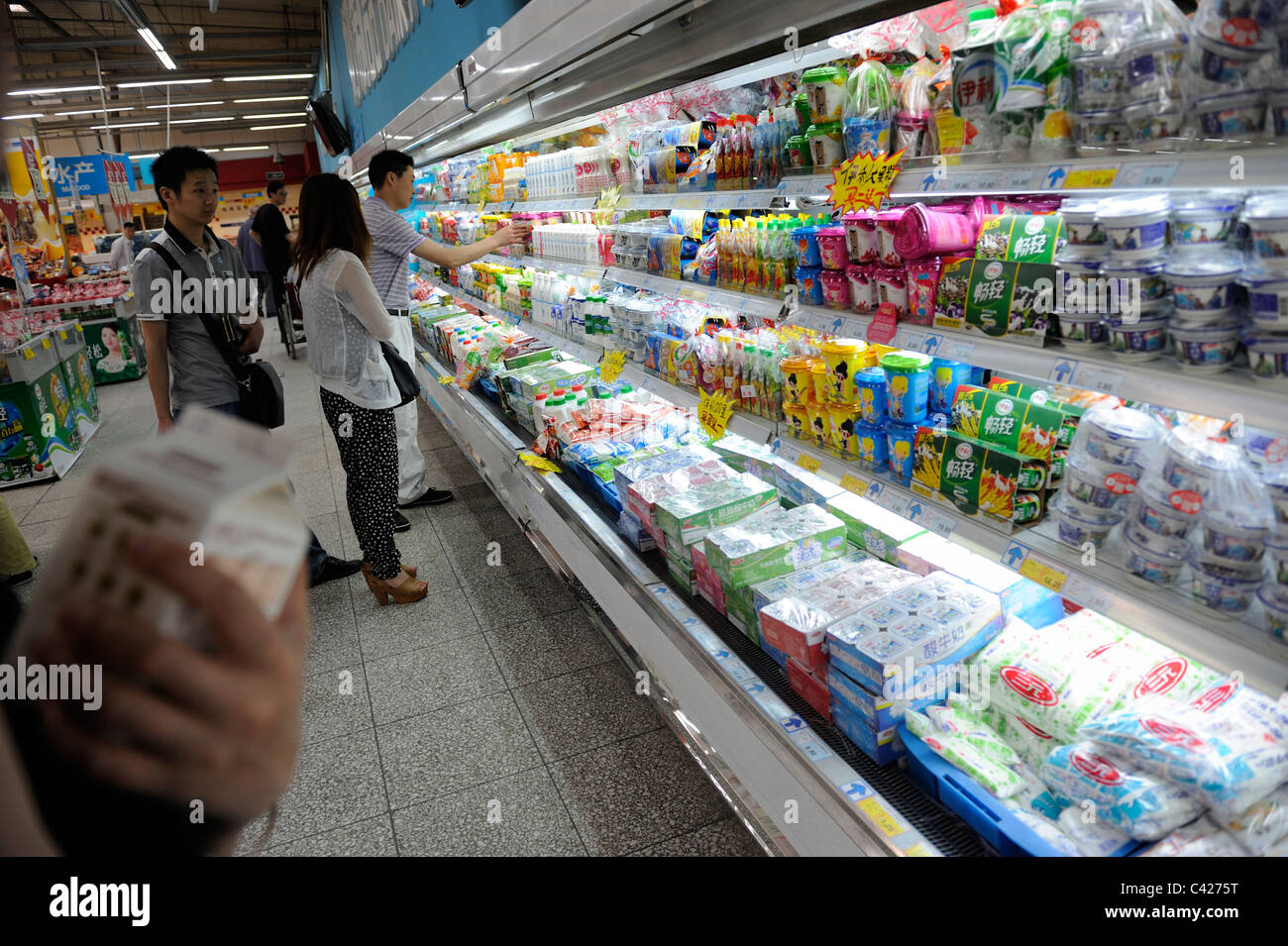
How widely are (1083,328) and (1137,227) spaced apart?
181 millimetres

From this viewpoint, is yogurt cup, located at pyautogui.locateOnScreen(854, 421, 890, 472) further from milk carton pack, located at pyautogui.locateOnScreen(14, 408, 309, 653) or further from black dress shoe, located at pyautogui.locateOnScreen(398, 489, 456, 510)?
black dress shoe, located at pyautogui.locateOnScreen(398, 489, 456, 510)

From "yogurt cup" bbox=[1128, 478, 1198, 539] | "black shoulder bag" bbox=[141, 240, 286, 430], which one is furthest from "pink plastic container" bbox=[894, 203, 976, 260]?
"black shoulder bag" bbox=[141, 240, 286, 430]

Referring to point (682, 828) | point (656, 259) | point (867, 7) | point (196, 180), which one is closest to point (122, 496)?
point (867, 7)

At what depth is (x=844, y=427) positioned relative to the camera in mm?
1942

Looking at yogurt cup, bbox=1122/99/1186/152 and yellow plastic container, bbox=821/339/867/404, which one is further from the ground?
yogurt cup, bbox=1122/99/1186/152

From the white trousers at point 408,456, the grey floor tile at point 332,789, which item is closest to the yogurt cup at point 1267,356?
the grey floor tile at point 332,789

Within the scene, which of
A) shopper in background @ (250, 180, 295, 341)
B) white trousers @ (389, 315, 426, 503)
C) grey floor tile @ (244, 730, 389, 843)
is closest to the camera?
grey floor tile @ (244, 730, 389, 843)

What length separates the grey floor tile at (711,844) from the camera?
2184 millimetres

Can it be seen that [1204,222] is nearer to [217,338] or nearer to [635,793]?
[635,793]

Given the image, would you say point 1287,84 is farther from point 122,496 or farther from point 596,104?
point 596,104

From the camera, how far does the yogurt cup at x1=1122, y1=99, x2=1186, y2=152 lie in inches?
45.9

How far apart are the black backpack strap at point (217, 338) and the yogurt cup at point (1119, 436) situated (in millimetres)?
3150

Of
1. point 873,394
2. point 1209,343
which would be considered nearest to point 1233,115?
point 1209,343
